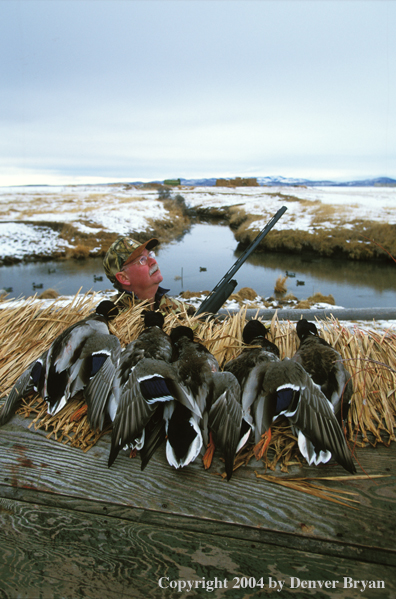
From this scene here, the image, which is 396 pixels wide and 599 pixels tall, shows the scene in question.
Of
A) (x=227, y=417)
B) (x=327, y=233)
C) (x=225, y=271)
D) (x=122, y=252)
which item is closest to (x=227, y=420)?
(x=227, y=417)

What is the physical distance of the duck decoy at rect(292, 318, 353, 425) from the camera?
5.23 feet

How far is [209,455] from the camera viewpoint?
149 cm

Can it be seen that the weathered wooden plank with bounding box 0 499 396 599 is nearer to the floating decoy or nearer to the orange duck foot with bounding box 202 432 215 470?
the orange duck foot with bounding box 202 432 215 470

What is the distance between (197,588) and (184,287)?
2046 centimetres

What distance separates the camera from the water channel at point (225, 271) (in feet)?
65.8

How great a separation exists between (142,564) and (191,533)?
0.69ft

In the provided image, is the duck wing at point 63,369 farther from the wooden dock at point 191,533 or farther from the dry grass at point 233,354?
the wooden dock at point 191,533

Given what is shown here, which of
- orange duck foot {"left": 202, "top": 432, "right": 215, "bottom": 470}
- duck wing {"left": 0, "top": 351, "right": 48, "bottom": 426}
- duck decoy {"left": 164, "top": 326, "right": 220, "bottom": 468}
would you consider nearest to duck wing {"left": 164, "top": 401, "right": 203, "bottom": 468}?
duck decoy {"left": 164, "top": 326, "right": 220, "bottom": 468}

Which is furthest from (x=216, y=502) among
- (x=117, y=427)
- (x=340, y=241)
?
(x=340, y=241)

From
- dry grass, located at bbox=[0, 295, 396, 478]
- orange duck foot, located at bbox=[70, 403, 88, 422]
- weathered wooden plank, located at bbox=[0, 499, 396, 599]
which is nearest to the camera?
weathered wooden plank, located at bbox=[0, 499, 396, 599]

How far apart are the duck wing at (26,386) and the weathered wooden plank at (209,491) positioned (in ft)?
0.81

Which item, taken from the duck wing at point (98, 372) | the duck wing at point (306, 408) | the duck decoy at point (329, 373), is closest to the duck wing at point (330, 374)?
Answer: the duck decoy at point (329, 373)

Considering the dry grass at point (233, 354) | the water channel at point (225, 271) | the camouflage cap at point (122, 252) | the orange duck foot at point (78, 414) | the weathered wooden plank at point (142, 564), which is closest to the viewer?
the weathered wooden plank at point (142, 564)

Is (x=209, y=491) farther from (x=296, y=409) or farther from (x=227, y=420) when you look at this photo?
(x=296, y=409)
